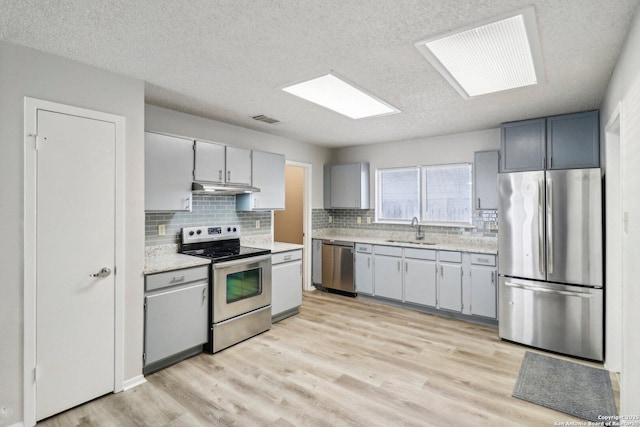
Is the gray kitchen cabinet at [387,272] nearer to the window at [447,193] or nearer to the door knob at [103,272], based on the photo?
the window at [447,193]

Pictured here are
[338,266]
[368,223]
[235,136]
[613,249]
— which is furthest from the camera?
[368,223]

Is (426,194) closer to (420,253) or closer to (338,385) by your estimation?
(420,253)

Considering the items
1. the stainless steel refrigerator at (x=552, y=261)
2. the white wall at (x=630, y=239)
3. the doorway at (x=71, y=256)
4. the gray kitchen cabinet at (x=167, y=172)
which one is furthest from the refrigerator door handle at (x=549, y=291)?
the doorway at (x=71, y=256)

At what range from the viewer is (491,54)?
229 cm

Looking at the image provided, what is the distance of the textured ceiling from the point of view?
1.75 m

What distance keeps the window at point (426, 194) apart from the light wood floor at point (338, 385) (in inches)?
68.9

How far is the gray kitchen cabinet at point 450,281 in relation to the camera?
13.7 feet

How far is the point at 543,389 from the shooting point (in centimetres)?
259

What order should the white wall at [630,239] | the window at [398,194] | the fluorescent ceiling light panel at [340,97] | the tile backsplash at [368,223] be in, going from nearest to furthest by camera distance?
1. the white wall at [630,239]
2. the fluorescent ceiling light panel at [340,97]
3. the tile backsplash at [368,223]
4. the window at [398,194]

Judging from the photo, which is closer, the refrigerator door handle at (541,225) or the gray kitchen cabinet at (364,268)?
the refrigerator door handle at (541,225)

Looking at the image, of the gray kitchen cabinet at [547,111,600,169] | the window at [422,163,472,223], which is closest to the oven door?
the window at [422,163,472,223]

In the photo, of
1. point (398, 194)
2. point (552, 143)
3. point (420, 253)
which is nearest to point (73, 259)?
point (420, 253)

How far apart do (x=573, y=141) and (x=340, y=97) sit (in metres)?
2.57

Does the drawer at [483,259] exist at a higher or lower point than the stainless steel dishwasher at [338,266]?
higher
